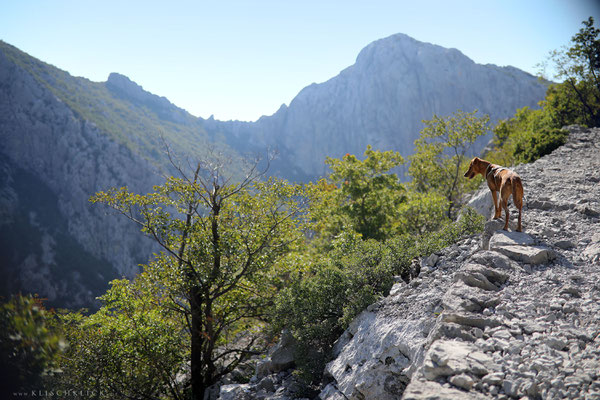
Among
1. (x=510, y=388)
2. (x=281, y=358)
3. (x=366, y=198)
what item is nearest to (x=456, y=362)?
(x=510, y=388)

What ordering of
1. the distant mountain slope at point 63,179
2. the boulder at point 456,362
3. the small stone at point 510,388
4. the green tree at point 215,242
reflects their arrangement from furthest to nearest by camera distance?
1. the distant mountain slope at point 63,179
2. the green tree at point 215,242
3. the boulder at point 456,362
4. the small stone at point 510,388

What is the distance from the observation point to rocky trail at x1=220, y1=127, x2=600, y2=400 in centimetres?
426

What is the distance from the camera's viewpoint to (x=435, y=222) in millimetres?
17875

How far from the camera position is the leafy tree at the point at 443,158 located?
23516 millimetres

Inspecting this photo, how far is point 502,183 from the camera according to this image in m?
8.22

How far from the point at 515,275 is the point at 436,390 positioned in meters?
3.68

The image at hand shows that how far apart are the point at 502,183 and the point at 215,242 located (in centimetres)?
876

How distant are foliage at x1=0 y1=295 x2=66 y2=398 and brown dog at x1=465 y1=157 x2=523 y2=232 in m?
9.31

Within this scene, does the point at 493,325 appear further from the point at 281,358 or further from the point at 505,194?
the point at 281,358

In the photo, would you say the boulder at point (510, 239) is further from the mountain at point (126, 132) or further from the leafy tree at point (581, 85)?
the leafy tree at point (581, 85)

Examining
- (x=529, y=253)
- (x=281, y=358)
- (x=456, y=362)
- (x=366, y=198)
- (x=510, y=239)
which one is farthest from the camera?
(x=366, y=198)

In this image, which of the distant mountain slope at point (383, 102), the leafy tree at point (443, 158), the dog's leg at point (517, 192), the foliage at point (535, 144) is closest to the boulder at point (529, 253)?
the dog's leg at point (517, 192)

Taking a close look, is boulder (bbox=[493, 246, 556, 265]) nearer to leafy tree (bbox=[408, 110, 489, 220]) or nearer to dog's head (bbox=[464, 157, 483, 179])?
dog's head (bbox=[464, 157, 483, 179])

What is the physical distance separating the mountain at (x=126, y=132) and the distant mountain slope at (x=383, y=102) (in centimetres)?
51
